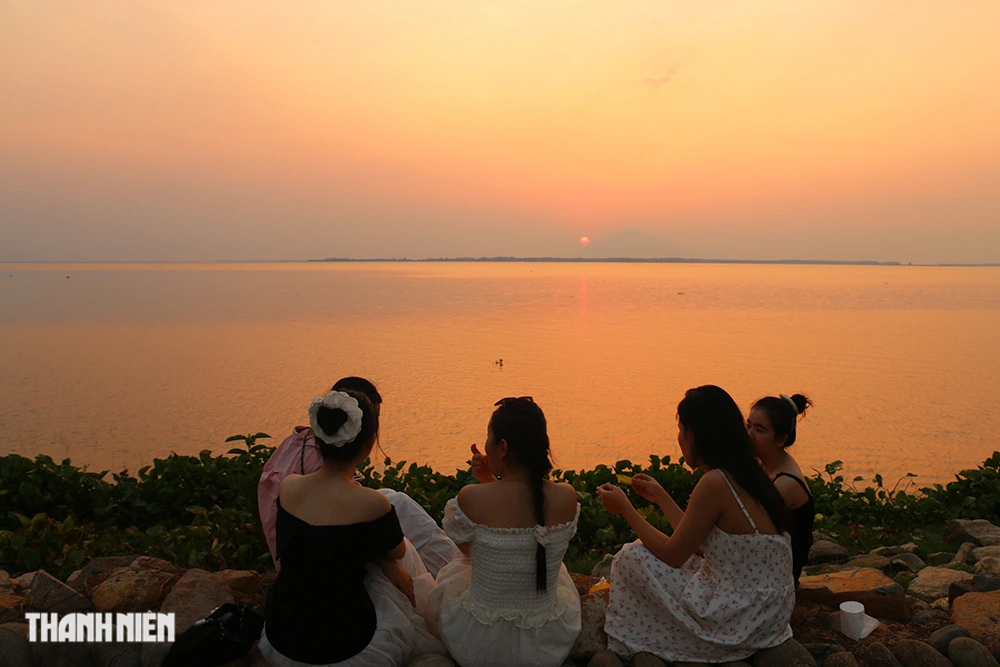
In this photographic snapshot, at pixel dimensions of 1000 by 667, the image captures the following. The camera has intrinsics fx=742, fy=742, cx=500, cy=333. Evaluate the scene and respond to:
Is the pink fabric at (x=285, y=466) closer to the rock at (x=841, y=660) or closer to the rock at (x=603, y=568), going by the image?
the rock at (x=603, y=568)

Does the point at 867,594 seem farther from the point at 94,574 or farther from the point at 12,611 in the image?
the point at 12,611

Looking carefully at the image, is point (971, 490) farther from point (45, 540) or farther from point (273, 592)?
point (45, 540)

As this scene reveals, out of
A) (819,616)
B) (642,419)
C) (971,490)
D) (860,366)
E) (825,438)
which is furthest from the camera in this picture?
(860,366)

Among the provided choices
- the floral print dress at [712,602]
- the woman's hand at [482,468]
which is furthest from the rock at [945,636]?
the woman's hand at [482,468]

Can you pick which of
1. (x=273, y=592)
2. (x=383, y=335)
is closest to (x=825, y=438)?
(x=273, y=592)

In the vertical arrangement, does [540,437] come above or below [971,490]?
above

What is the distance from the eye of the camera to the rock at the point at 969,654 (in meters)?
3.68

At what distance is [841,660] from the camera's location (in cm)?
370

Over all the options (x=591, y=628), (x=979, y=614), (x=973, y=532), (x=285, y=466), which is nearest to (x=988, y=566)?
(x=973, y=532)

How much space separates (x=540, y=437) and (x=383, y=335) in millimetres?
23873

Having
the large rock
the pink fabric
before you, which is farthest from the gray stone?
the pink fabric

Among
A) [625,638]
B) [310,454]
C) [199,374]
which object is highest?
[310,454]

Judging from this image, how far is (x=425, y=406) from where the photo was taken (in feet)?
47.7

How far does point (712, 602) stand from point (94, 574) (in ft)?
11.6
